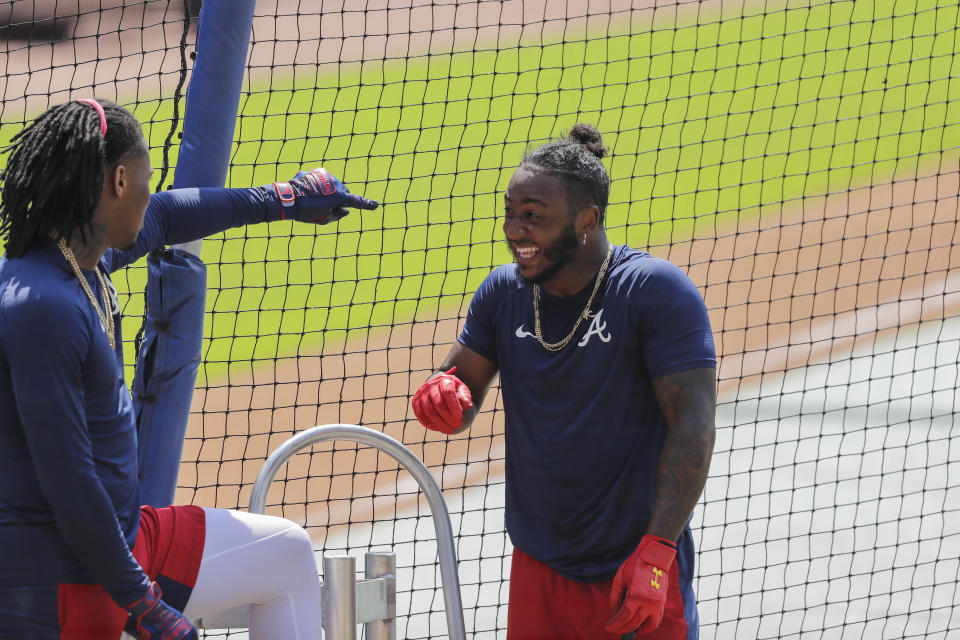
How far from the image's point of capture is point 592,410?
2469 millimetres

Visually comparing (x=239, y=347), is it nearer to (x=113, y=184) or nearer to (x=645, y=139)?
(x=645, y=139)

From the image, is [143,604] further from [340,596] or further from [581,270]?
[581,270]

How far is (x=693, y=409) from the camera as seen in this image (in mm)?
2357

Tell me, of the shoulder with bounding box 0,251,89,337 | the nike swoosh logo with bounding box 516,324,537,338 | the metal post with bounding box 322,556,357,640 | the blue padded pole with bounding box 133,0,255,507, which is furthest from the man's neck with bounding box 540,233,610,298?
the shoulder with bounding box 0,251,89,337

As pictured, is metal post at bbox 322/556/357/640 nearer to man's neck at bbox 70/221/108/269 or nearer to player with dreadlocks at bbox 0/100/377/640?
player with dreadlocks at bbox 0/100/377/640

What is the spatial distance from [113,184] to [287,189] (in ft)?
2.44

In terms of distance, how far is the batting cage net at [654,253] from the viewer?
16.8 ft

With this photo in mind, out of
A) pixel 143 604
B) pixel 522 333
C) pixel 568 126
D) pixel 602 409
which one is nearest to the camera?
pixel 143 604

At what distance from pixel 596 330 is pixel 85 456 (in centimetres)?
109

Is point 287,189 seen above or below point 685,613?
above

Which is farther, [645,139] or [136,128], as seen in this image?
[645,139]

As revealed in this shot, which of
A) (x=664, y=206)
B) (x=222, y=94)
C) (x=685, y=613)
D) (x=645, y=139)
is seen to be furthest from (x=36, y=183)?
(x=645, y=139)

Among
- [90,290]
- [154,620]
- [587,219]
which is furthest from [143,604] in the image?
[587,219]

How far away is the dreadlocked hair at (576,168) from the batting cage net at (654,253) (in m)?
1.09
